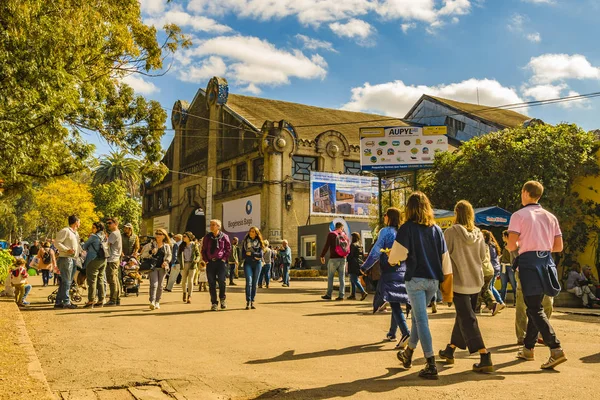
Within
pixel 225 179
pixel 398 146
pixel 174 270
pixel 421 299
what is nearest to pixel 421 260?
pixel 421 299

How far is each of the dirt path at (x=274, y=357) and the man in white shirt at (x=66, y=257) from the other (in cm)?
82

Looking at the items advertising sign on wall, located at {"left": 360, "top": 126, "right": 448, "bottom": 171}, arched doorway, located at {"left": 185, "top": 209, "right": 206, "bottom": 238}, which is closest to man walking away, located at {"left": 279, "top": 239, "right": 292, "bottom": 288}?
advertising sign on wall, located at {"left": 360, "top": 126, "right": 448, "bottom": 171}

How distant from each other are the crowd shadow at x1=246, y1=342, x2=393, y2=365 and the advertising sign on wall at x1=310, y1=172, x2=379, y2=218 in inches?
1333

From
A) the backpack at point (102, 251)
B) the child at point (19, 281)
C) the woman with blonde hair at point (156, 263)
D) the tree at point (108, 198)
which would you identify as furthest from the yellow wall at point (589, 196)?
the tree at point (108, 198)

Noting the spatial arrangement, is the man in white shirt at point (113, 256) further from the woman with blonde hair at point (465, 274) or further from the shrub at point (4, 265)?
the woman with blonde hair at point (465, 274)

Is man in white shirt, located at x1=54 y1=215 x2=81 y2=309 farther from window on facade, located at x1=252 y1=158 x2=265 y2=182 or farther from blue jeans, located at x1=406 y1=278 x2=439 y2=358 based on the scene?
window on facade, located at x1=252 y1=158 x2=265 y2=182

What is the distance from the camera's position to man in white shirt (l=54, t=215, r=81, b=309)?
11.9 meters

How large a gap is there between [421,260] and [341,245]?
27.1 feet

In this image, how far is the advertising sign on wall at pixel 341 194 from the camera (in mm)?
41812

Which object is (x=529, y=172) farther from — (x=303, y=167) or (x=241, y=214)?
(x=241, y=214)

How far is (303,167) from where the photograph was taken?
4278cm

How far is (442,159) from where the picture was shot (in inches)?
1013

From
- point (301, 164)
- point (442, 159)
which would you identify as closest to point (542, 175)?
point (442, 159)

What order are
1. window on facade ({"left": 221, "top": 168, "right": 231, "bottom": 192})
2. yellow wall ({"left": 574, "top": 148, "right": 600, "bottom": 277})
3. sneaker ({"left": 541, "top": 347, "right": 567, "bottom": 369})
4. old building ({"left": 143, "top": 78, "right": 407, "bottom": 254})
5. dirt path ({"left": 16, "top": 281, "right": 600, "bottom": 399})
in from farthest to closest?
1. window on facade ({"left": 221, "top": 168, "right": 231, "bottom": 192})
2. old building ({"left": 143, "top": 78, "right": 407, "bottom": 254})
3. yellow wall ({"left": 574, "top": 148, "right": 600, "bottom": 277})
4. sneaker ({"left": 541, "top": 347, "right": 567, "bottom": 369})
5. dirt path ({"left": 16, "top": 281, "right": 600, "bottom": 399})
